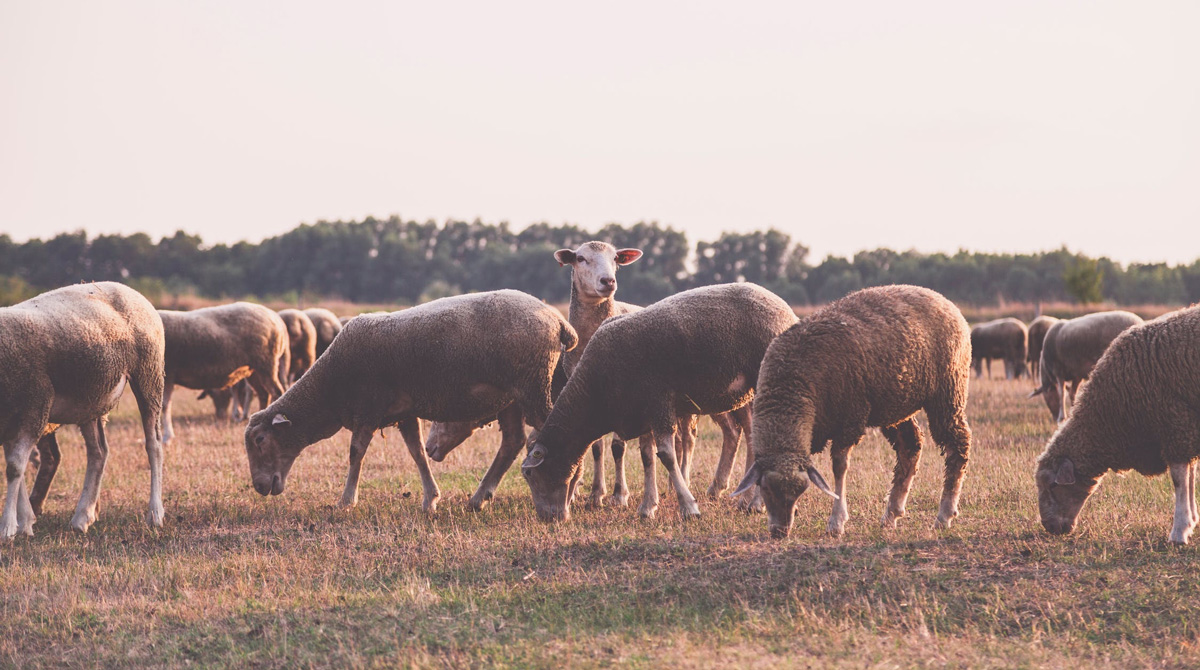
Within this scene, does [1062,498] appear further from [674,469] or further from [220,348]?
[220,348]

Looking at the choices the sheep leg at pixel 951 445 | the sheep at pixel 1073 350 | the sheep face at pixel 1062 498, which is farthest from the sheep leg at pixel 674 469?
the sheep at pixel 1073 350

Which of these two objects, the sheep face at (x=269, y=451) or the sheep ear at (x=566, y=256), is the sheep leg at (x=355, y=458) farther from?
the sheep ear at (x=566, y=256)

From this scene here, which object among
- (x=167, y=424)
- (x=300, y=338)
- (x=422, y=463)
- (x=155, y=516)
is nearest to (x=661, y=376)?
(x=422, y=463)

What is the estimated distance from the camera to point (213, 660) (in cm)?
616

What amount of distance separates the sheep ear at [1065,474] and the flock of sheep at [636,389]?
1cm

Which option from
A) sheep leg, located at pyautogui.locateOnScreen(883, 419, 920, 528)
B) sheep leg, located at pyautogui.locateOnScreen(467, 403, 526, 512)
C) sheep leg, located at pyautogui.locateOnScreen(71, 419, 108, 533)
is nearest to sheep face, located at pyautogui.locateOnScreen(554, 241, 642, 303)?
sheep leg, located at pyautogui.locateOnScreen(467, 403, 526, 512)

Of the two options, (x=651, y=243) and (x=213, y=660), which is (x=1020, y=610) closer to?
(x=213, y=660)

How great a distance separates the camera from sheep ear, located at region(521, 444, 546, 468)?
9.89 m

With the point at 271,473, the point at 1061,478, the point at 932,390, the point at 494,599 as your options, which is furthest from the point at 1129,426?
the point at 271,473

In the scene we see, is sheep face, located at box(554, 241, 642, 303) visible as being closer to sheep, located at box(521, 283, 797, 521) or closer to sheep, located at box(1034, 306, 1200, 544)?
sheep, located at box(521, 283, 797, 521)

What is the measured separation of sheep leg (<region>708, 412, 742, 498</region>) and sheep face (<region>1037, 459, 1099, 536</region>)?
3421 mm

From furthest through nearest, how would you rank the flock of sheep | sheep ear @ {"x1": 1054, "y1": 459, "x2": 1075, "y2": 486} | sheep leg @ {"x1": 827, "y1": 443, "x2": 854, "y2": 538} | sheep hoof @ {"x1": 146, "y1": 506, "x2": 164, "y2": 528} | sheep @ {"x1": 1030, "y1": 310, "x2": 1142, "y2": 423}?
sheep @ {"x1": 1030, "y1": 310, "x2": 1142, "y2": 423} < sheep hoof @ {"x1": 146, "y1": 506, "x2": 164, "y2": 528} < sheep leg @ {"x1": 827, "y1": 443, "x2": 854, "y2": 538} < sheep ear @ {"x1": 1054, "y1": 459, "x2": 1075, "y2": 486} < the flock of sheep

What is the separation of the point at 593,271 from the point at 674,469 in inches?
111

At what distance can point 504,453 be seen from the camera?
11258 mm
